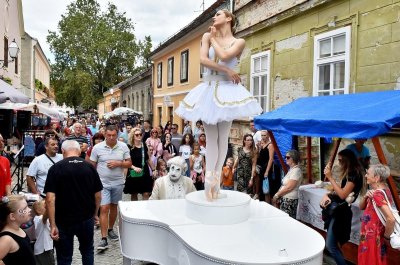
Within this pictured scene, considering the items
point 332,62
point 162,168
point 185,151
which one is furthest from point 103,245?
point 332,62

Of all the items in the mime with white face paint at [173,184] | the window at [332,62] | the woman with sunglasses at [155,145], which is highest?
the window at [332,62]

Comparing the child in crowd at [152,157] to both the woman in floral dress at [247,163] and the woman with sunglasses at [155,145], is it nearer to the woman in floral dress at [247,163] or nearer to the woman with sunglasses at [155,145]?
the woman with sunglasses at [155,145]

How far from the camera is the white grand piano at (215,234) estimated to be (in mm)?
2930

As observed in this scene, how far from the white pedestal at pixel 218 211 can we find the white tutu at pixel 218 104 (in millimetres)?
782

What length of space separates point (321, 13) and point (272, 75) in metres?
2.33

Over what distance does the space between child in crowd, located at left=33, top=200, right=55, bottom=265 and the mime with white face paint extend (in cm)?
130

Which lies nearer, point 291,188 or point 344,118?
point 344,118

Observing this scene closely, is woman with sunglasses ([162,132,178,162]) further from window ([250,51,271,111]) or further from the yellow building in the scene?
the yellow building

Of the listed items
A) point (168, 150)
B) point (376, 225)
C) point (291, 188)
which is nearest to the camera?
point (376, 225)

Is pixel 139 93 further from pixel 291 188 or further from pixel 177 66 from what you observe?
pixel 291 188

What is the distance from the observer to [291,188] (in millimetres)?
5594

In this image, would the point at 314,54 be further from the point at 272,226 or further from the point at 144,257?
the point at 144,257

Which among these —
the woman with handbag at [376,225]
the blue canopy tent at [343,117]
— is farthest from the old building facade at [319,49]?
the woman with handbag at [376,225]

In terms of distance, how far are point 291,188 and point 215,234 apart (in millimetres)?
2574
